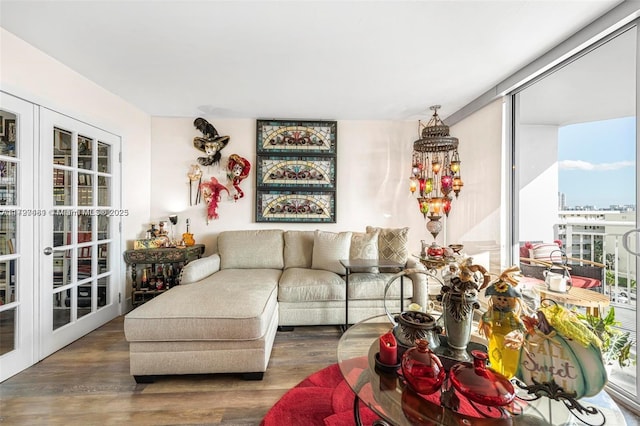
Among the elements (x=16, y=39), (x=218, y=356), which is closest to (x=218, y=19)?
(x=16, y=39)

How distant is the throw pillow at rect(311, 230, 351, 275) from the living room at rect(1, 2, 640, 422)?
570mm

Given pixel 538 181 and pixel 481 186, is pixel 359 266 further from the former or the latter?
pixel 538 181

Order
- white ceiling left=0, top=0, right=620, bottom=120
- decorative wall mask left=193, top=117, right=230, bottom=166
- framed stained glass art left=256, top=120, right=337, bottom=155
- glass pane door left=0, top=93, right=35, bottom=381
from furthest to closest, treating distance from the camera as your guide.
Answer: framed stained glass art left=256, top=120, right=337, bottom=155
decorative wall mask left=193, top=117, right=230, bottom=166
glass pane door left=0, top=93, right=35, bottom=381
white ceiling left=0, top=0, right=620, bottom=120

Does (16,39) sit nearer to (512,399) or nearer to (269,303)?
(269,303)

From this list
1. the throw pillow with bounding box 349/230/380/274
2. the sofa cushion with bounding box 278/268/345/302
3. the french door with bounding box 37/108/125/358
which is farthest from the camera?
the throw pillow with bounding box 349/230/380/274

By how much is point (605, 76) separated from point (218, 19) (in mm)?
2751

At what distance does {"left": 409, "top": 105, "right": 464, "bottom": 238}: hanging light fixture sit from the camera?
2.67m

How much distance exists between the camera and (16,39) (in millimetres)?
1890

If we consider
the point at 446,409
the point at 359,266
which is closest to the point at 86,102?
the point at 359,266

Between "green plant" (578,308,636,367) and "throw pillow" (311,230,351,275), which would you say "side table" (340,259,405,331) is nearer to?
"throw pillow" (311,230,351,275)

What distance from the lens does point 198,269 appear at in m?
2.63

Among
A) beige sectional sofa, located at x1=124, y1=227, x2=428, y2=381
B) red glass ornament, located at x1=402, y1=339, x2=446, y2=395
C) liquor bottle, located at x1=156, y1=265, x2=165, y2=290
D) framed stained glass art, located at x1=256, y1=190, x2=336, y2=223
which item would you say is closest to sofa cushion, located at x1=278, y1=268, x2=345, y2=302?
beige sectional sofa, located at x1=124, y1=227, x2=428, y2=381

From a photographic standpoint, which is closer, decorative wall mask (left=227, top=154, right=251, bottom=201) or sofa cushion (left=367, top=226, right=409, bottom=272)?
sofa cushion (left=367, top=226, right=409, bottom=272)

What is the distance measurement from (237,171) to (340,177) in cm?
137
